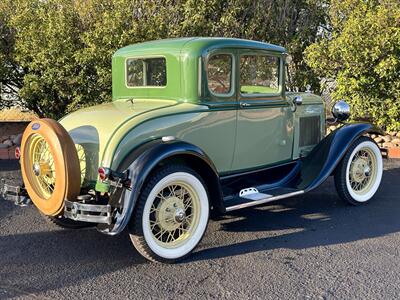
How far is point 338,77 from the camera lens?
810 cm

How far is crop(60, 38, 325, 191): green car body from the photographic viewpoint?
3916 millimetres

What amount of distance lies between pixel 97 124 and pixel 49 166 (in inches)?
20.5

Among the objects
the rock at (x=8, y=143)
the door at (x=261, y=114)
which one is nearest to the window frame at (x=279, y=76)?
the door at (x=261, y=114)

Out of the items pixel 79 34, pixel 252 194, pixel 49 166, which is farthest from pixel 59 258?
pixel 79 34

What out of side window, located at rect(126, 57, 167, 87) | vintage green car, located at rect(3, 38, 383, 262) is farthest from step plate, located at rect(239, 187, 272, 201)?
side window, located at rect(126, 57, 167, 87)

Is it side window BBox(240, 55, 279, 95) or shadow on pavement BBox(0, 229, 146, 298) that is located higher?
side window BBox(240, 55, 279, 95)

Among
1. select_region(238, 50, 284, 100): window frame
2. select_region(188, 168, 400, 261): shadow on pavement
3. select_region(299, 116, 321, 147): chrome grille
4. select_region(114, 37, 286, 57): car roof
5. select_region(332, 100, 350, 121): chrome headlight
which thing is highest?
select_region(114, 37, 286, 57): car roof

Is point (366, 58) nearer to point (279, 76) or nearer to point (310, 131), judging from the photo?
point (310, 131)

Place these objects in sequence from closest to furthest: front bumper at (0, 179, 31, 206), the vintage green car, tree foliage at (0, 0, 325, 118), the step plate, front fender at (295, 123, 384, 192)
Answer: the vintage green car → front bumper at (0, 179, 31, 206) → the step plate → front fender at (295, 123, 384, 192) → tree foliage at (0, 0, 325, 118)

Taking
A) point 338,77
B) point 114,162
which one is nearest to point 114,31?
point 338,77

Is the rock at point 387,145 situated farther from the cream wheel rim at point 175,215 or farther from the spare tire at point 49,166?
the spare tire at point 49,166

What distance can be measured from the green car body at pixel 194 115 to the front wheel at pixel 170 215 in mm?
355

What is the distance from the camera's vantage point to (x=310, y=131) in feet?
18.2

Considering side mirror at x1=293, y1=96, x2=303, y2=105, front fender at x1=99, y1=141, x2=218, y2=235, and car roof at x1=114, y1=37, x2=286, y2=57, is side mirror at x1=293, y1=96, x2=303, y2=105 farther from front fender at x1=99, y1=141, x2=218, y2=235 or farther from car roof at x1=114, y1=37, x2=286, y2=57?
front fender at x1=99, y1=141, x2=218, y2=235
